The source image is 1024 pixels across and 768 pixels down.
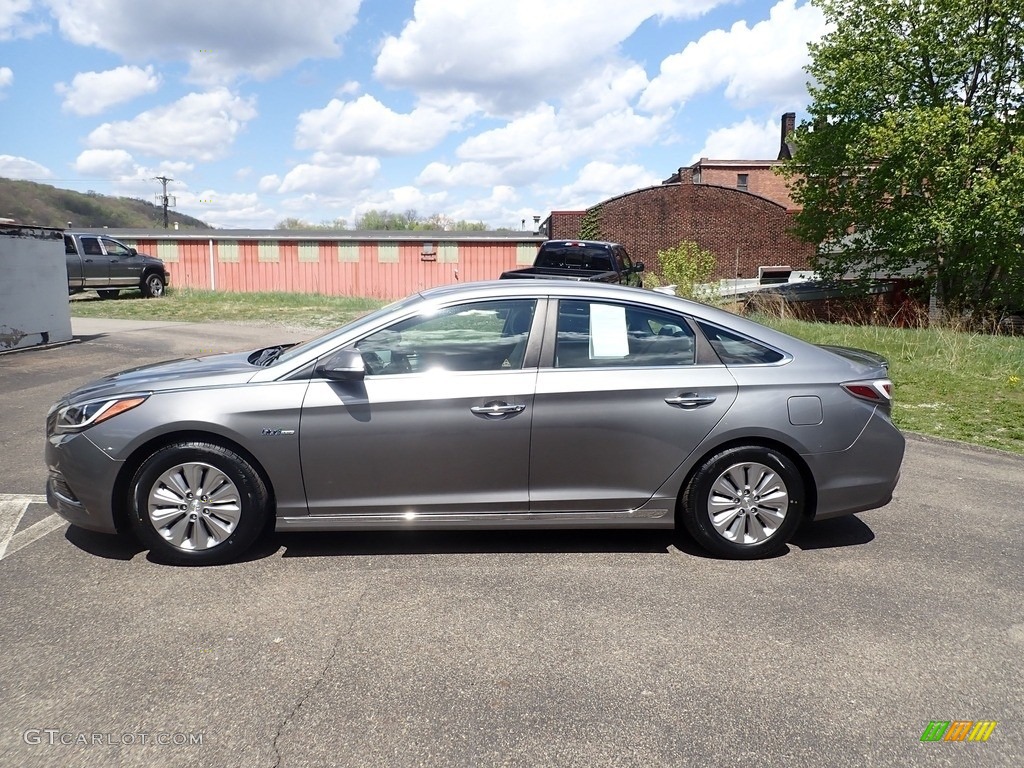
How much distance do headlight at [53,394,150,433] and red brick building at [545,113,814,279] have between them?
39.2m

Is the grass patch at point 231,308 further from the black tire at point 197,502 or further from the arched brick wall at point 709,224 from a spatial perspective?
the arched brick wall at point 709,224

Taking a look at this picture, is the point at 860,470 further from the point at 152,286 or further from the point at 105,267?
the point at 152,286

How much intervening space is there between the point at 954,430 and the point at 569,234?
36.9 m

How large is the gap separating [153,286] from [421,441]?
23.2m

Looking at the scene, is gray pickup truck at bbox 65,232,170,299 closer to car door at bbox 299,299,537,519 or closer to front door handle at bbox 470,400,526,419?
car door at bbox 299,299,537,519

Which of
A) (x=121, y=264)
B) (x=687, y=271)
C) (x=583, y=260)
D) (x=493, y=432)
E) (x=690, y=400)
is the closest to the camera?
(x=493, y=432)

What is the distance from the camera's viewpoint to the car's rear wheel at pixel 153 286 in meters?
24.0

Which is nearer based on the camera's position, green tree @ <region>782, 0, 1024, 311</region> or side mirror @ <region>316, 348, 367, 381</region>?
side mirror @ <region>316, 348, 367, 381</region>

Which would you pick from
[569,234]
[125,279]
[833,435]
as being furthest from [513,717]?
[569,234]

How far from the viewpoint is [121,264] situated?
76.0ft

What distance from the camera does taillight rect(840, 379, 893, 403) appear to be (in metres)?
4.39

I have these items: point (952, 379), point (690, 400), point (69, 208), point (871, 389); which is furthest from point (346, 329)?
point (69, 208)

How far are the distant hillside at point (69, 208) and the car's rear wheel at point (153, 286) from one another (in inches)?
5003

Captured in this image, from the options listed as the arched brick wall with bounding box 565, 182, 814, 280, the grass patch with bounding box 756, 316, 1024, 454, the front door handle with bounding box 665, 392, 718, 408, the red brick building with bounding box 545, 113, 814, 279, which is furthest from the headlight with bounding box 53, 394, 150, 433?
the arched brick wall with bounding box 565, 182, 814, 280
